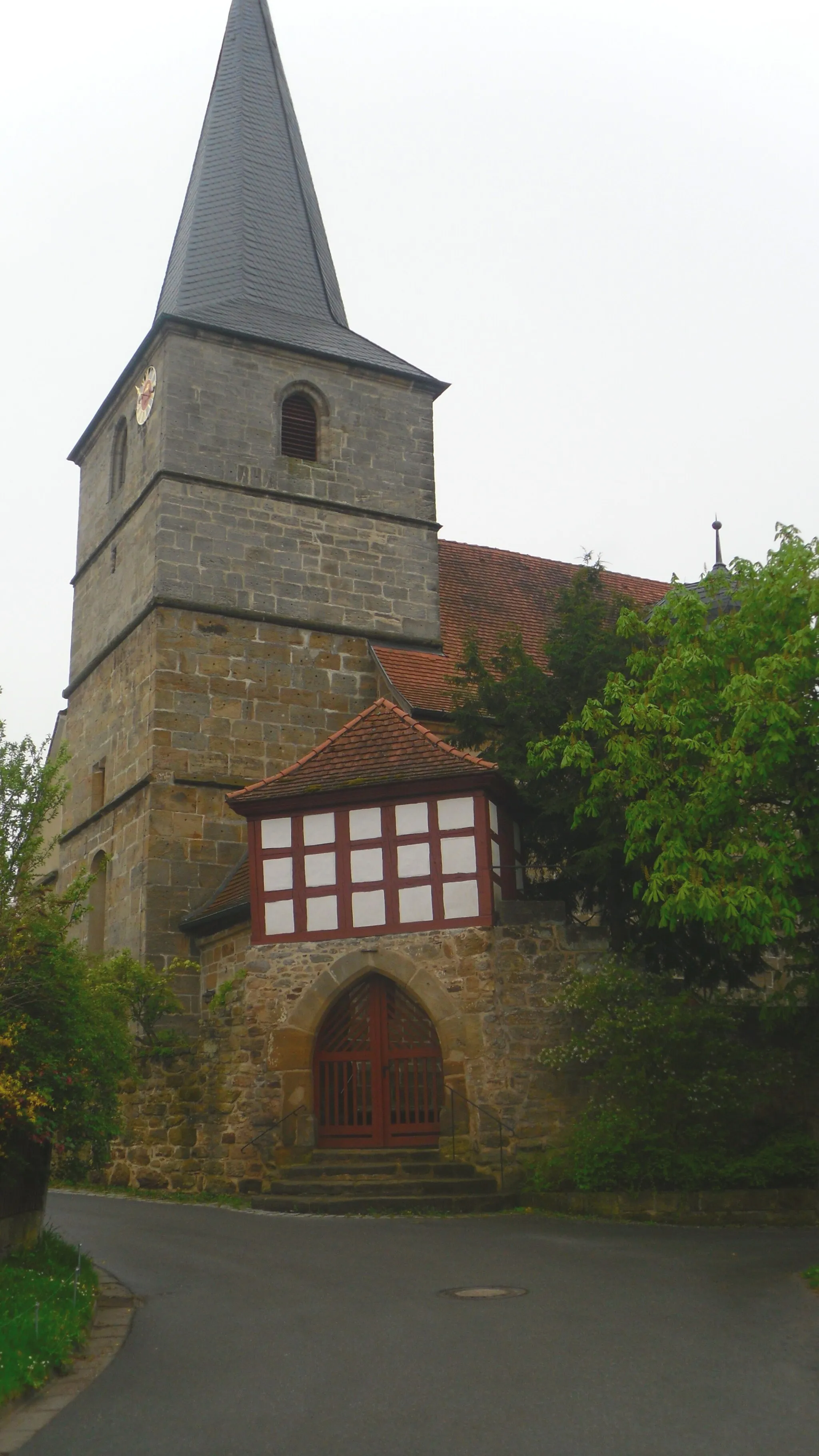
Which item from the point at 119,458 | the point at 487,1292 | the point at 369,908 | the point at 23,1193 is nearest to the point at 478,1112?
the point at 369,908

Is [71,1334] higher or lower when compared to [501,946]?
lower

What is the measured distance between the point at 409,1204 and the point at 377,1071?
6.47 ft

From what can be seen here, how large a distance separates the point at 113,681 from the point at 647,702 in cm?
1104

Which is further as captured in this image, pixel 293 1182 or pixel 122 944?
pixel 122 944

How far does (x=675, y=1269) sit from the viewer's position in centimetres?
985

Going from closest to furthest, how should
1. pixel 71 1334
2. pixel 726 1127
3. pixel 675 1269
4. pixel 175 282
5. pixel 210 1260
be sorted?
pixel 71 1334, pixel 675 1269, pixel 210 1260, pixel 726 1127, pixel 175 282

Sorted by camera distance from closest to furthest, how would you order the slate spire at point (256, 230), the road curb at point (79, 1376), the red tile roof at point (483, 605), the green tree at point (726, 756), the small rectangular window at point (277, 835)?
the road curb at point (79, 1376)
the green tree at point (726, 756)
the small rectangular window at point (277, 835)
the red tile roof at point (483, 605)
the slate spire at point (256, 230)

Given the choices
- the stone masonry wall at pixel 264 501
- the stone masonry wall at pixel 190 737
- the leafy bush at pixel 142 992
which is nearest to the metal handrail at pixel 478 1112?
the leafy bush at pixel 142 992

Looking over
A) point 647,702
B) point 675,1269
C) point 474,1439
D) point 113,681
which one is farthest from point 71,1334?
point 113,681

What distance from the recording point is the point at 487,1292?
29.7 ft

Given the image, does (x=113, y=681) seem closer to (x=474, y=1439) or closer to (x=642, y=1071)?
(x=642, y=1071)

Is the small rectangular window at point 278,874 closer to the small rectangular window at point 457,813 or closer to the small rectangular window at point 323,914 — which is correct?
the small rectangular window at point 323,914

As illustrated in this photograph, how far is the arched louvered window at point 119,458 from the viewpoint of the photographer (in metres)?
24.3

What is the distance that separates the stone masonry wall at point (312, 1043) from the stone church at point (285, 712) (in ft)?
0.11
